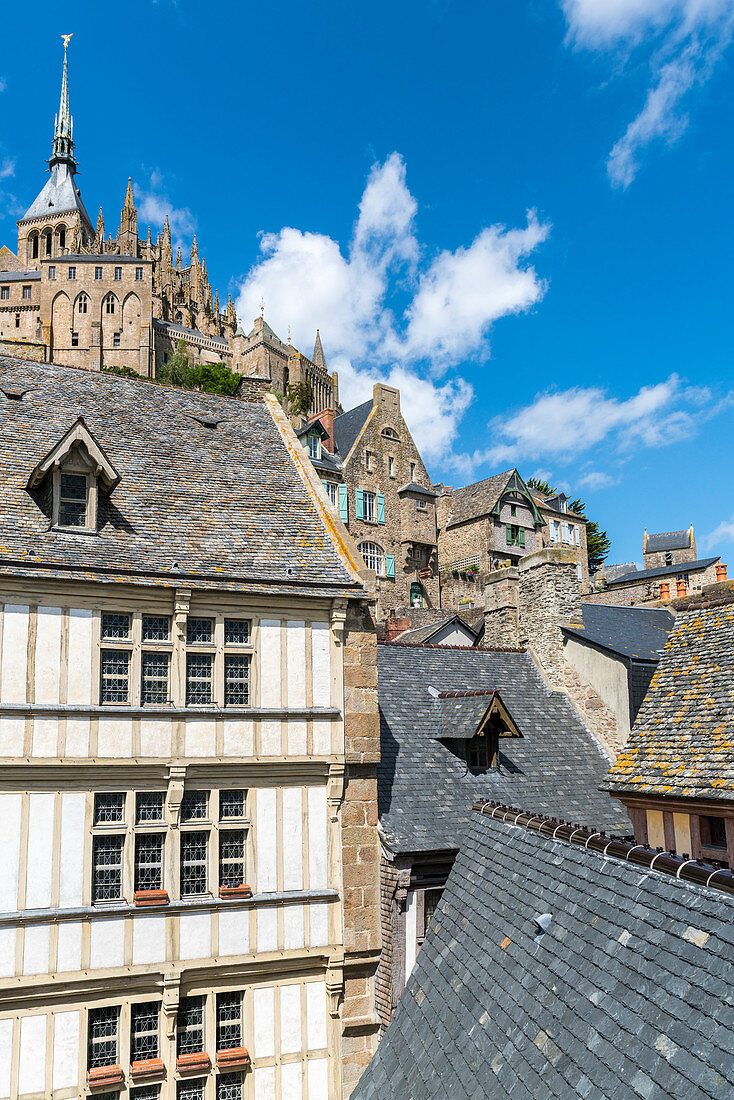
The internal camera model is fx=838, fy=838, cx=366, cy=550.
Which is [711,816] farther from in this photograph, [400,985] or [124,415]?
[124,415]

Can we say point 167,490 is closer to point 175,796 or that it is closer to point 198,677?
point 198,677

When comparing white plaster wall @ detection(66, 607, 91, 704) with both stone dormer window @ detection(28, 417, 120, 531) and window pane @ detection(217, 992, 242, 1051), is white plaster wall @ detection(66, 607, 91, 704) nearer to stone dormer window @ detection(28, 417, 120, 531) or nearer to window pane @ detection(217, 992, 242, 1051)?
Result: stone dormer window @ detection(28, 417, 120, 531)

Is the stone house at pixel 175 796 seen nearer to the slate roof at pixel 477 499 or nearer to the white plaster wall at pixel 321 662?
the white plaster wall at pixel 321 662

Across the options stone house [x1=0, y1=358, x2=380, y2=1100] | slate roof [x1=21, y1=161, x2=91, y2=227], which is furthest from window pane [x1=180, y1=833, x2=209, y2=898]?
slate roof [x1=21, y1=161, x2=91, y2=227]

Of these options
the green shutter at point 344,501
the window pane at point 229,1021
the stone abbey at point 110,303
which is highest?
the stone abbey at point 110,303

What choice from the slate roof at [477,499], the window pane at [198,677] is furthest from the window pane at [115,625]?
the slate roof at [477,499]

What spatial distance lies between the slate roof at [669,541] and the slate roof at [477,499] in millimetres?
24938

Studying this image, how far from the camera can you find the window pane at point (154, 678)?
12695mm

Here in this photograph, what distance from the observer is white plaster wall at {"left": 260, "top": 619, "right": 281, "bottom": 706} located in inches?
524

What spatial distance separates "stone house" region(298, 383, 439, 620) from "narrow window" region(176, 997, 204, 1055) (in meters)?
35.8

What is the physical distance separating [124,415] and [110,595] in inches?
218

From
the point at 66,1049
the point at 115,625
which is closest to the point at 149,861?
the point at 66,1049

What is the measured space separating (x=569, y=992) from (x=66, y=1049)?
791 centimetres

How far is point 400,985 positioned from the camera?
44.2 feet
